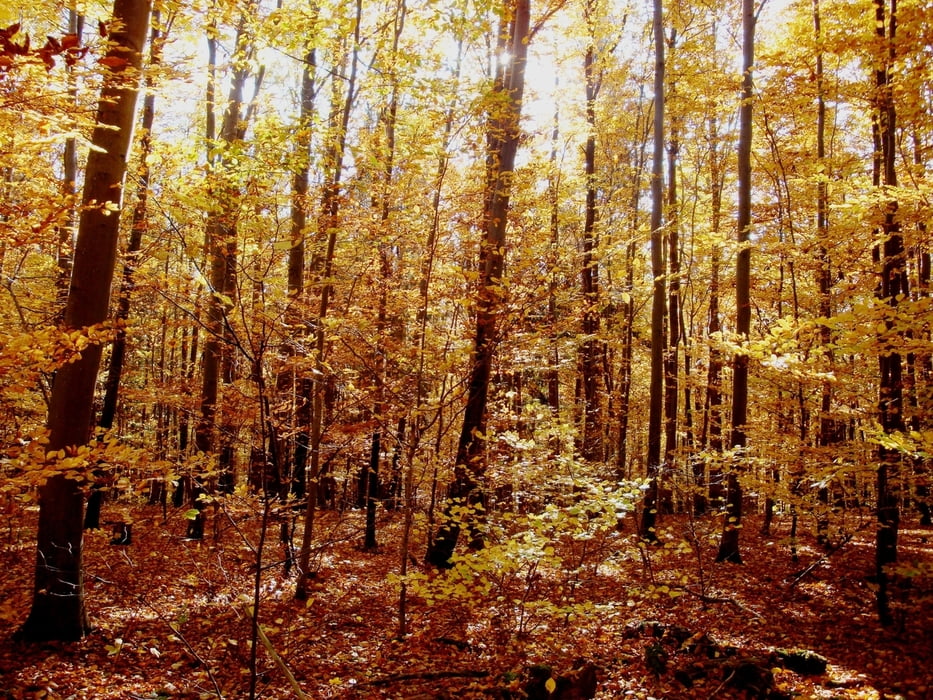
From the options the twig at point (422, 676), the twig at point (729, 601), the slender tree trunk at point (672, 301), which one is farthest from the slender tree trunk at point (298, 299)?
the slender tree trunk at point (672, 301)

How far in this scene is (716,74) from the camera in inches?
470

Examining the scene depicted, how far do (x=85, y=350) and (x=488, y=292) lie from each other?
4429 mm

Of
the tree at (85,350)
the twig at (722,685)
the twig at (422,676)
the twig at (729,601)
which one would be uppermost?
the tree at (85,350)

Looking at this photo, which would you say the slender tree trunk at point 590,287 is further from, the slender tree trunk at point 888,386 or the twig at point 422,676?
the twig at point 422,676

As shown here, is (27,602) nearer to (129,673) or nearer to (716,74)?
(129,673)

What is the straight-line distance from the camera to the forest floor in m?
5.11

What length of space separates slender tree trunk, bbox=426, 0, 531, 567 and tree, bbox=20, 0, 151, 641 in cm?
394

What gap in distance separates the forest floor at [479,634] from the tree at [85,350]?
1.34 feet

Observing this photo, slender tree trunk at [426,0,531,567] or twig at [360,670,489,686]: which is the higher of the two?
slender tree trunk at [426,0,531,567]

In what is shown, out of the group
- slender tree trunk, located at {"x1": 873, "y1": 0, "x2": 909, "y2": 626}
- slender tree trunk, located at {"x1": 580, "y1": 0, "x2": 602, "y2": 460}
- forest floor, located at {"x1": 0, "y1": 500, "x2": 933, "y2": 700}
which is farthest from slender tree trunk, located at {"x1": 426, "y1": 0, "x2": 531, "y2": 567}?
slender tree trunk, located at {"x1": 580, "y1": 0, "x2": 602, "y2": 460}

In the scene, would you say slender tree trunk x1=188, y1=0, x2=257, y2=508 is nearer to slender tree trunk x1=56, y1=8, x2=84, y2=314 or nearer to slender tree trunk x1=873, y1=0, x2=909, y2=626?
slender tree trunk x1=56, y1=8, x2=84, y2=314

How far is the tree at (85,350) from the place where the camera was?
5.26 meters

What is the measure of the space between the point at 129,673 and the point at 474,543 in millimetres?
4471

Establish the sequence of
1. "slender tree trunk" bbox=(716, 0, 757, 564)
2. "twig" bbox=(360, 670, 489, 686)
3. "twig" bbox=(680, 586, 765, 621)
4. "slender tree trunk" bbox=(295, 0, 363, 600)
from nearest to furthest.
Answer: "twig" bbox=(360, 670, 489, 686)
"slender tree trunk" bbox=(295, 0, 363, 600)
"twig" bbox=(680, 586, 765, 621)
"slender tree trunk" bbox=(716, 0, 757, 564)
